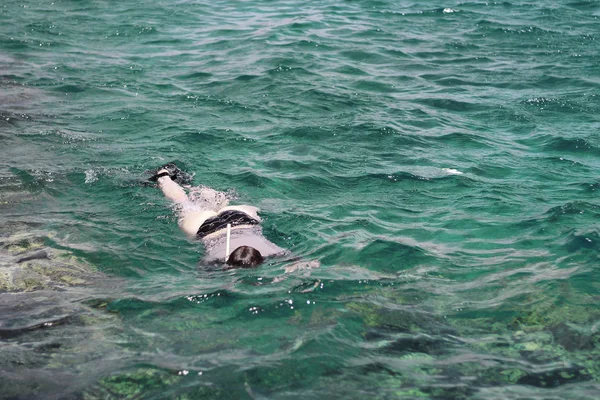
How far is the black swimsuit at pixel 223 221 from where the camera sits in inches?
299

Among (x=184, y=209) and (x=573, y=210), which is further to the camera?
(x=184, y=209)

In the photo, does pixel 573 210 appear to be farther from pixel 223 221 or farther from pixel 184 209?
pixel 184 209

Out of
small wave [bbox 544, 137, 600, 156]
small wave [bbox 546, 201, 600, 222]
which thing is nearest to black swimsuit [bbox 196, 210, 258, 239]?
small wave [bbox 546, 201, 600, 222]

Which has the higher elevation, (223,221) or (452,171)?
(452,171)

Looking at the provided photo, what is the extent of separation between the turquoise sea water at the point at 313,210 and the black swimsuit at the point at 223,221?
33 centimetres

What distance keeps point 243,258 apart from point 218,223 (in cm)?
103

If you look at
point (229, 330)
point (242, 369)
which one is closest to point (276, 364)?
point (242, 369)

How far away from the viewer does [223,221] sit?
7641 millimetres

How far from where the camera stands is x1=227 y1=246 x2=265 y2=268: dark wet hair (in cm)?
670

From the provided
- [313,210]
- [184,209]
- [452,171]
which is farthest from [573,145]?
[184,209]

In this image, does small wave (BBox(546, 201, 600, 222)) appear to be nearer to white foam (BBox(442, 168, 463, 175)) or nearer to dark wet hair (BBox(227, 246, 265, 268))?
white foam (BBox(442, 168, 463, 175))

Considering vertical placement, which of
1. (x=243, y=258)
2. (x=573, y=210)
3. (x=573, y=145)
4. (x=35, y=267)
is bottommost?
(x=35, y=267)

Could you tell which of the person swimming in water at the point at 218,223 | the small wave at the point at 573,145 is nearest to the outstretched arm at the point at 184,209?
the person swimming in water at the point at 218,223

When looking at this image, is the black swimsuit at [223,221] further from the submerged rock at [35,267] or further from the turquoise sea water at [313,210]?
the submerged rock at [35,267]
